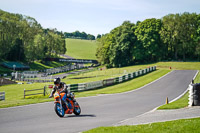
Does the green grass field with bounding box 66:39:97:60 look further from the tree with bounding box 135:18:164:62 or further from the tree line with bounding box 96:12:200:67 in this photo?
the tree with bounding box 135:18:164:62

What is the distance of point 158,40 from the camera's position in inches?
3268

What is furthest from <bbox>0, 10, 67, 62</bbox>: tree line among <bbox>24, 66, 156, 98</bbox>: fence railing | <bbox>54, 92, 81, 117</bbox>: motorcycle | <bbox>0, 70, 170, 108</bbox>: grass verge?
<bbox>54, 92, 81, 117</bbox>: motorcycle

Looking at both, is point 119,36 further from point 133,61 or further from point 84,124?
point 84,124

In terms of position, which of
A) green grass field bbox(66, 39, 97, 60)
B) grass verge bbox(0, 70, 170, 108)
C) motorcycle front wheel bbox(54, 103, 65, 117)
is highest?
green grass field bbox(66, 39, 97, 60)

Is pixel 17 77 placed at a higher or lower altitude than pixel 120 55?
lower

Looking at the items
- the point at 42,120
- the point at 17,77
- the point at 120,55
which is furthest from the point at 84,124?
the point at 120,55

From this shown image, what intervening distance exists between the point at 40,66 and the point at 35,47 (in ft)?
28.3

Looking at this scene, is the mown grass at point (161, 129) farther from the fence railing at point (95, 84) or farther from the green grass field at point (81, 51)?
the green grass field at point (81, 51)

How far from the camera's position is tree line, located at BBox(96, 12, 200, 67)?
81.6 m

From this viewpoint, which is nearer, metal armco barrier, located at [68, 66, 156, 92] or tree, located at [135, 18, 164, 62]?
metal armco barrier, located at [68, 66, 156, 92]

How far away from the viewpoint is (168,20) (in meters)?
86.6

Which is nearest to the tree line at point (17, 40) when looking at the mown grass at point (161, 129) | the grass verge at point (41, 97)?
the grass verge at point (41, 97)

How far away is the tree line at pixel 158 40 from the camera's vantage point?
3214 inches

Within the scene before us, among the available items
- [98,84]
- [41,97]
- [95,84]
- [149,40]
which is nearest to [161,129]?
[41,97]
